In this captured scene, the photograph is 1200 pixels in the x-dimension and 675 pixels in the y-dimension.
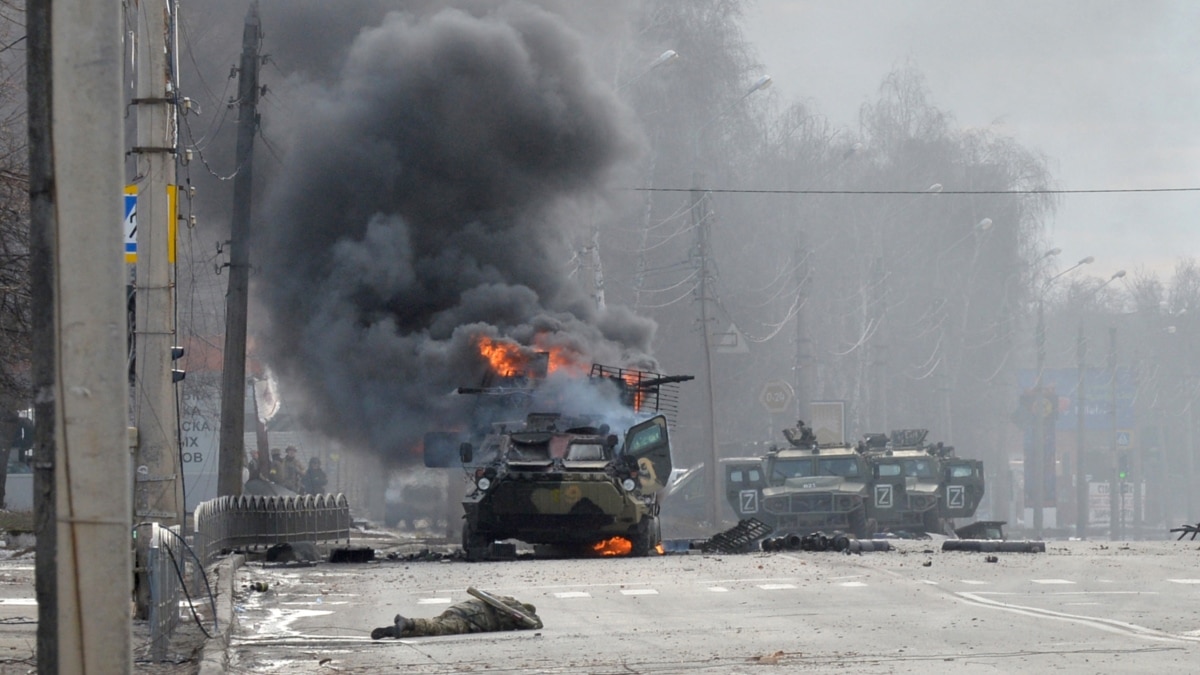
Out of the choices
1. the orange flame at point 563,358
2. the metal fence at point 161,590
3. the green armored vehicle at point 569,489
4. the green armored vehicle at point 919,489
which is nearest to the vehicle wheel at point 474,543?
the green armored vehicle at point 569,489

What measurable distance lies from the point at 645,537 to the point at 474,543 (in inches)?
81.3

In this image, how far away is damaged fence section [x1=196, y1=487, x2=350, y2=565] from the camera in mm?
19188

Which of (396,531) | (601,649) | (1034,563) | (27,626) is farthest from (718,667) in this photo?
(396,531)

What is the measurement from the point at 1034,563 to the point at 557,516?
540 centimetres

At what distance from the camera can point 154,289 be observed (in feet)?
46.1

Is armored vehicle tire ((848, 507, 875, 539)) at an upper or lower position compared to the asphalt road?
lower

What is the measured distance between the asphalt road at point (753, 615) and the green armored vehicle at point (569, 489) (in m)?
0.60

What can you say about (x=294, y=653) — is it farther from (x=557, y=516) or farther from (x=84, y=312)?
(x=557, y=516)

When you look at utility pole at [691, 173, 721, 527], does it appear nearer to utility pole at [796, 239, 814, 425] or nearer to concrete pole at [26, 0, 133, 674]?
utility pole at [796, 239, 814, 425]

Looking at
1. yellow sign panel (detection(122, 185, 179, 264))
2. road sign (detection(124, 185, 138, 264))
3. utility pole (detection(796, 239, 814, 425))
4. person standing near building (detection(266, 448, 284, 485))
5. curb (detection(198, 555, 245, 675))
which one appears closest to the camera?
curb (detection(198, 555, 245, 675))

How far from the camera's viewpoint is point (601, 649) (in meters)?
10.0

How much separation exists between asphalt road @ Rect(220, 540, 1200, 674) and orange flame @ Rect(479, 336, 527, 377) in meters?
5.26

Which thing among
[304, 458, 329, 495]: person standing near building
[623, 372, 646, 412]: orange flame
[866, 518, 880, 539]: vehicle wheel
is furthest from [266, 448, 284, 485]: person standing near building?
[623, 372, 646, 412]: orange flame

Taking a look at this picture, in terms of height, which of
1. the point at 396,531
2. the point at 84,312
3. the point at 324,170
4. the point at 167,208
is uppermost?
the point at 324,170
